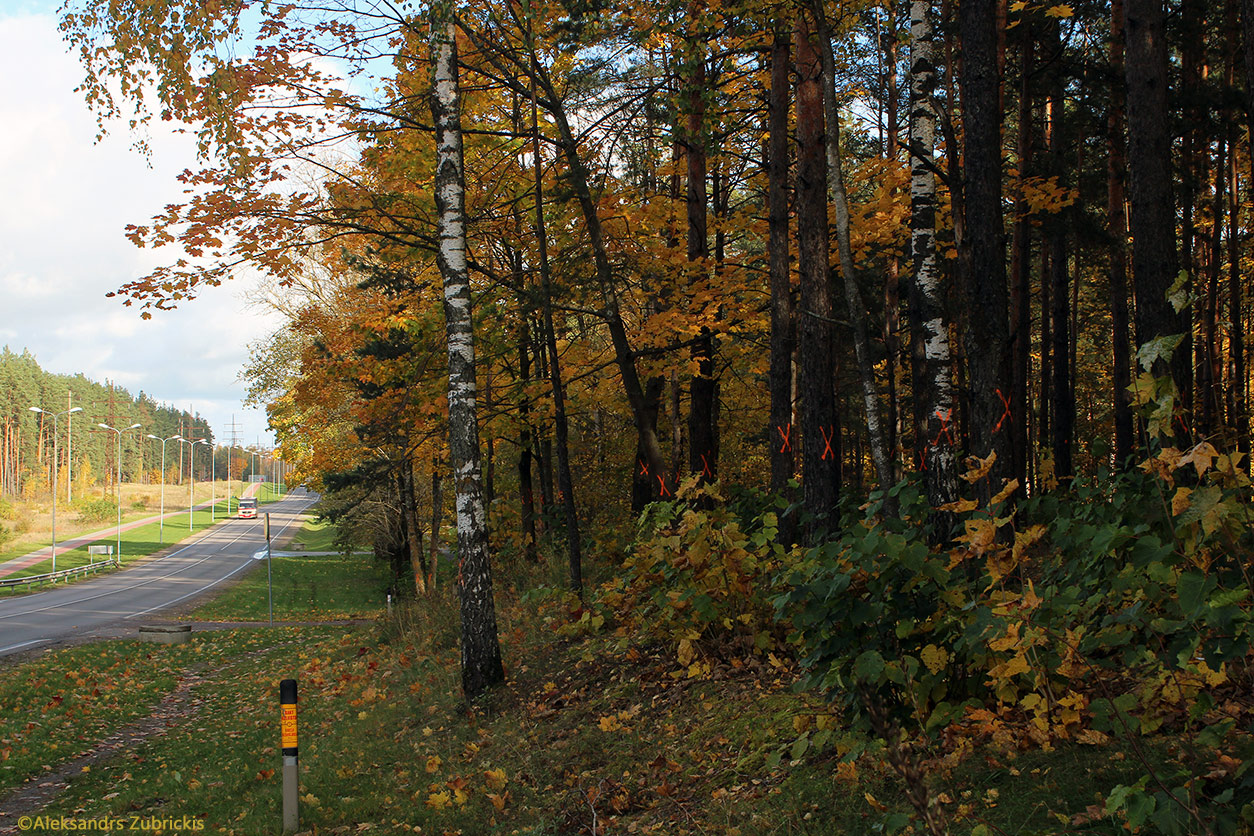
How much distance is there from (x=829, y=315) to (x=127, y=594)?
34754mm

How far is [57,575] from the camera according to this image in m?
38.6

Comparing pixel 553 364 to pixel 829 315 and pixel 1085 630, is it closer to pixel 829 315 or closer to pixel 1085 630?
pixel 829 315

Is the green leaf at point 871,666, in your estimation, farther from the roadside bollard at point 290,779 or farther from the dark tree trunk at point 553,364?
the dark tree trunk at point 553,364

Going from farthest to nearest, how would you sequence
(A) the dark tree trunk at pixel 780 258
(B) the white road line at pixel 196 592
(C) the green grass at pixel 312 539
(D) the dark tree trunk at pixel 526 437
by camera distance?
(C) the green grass at pixel 312 539, (B) the white road line at pixel 196 592, (D) the dark tree trunk at pixel 526 437, (A) the dark tree trunk at pixel 780 258

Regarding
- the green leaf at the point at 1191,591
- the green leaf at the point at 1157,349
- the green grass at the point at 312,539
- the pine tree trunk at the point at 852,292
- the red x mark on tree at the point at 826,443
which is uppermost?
the pine tree trunk at the point at 852,292

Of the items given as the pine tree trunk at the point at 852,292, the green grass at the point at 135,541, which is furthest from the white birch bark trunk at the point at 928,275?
the green grass at the point at 135,541

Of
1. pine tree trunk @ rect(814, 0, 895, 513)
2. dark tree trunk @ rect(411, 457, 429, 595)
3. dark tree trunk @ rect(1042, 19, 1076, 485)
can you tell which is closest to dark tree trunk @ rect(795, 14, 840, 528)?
pine tree trunk @ rect(814, 0, 895, 513)

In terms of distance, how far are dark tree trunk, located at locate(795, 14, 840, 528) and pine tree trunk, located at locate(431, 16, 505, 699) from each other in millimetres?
4167

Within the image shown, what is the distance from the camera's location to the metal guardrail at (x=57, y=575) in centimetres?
3572

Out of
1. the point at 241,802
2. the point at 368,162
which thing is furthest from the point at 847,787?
the point at 368,162

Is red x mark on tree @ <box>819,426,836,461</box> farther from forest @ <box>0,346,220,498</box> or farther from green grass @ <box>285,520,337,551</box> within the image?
forest @ <box>0,346,220,498</box>

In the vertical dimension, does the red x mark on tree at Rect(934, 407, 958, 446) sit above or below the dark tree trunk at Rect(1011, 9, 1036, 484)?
below

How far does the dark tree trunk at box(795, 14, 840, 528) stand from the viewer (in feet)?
33.2

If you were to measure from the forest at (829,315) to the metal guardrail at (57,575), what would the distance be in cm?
2527
